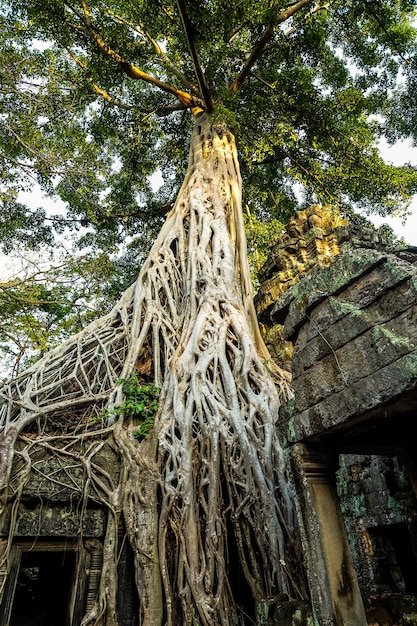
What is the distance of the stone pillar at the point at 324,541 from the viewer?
64.6 inches

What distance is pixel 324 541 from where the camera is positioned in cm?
175

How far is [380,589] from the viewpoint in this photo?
320 centimetres

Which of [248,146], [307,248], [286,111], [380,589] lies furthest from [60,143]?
[380,589]

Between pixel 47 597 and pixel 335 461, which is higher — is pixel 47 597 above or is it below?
below

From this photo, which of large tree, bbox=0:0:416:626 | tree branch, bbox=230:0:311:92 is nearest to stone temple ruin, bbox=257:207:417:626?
large tree, bbox=0:0:416:626

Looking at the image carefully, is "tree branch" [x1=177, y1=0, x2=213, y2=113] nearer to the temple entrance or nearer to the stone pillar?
the stone pillar

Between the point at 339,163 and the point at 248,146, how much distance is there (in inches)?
67.2

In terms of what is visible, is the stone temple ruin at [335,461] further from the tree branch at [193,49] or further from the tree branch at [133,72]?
the tree branch at [133,72]

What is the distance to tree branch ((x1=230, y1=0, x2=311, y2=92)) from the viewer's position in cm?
559

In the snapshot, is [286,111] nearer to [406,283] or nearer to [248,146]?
[248,146]

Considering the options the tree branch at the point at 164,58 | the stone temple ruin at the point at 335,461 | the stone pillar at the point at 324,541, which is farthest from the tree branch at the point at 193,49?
the stone pillar at the point at 324,541

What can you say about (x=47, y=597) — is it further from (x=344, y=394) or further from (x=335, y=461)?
(x=344, y=394)

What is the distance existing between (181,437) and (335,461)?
1.64 meters

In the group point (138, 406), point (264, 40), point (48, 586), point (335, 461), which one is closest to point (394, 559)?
point (335, 461)
